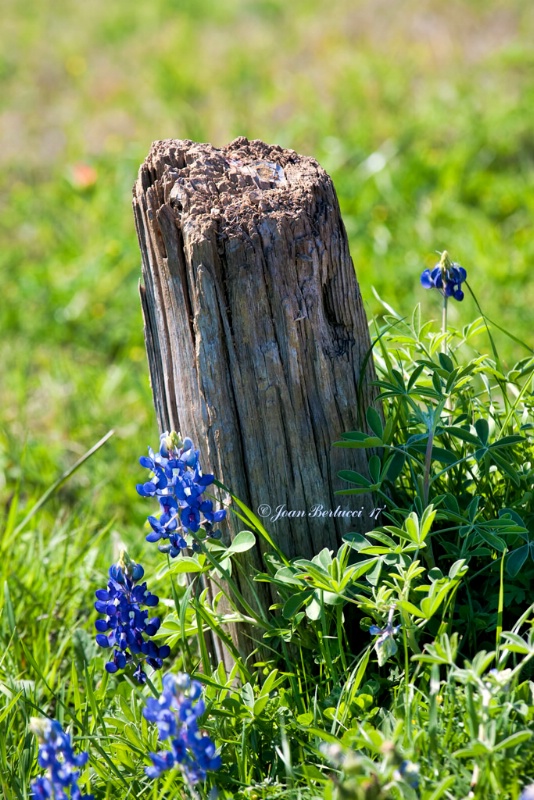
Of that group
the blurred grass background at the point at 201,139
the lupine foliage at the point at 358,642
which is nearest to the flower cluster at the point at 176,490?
the lupine foliage at the point at 358,642

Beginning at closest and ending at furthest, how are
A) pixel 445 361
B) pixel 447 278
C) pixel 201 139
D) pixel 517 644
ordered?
pixel 517 644, pixel 445 361, pixel 447 278, pixel 201 139

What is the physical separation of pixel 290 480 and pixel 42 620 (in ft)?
3.46

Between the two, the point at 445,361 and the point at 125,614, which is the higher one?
the point at 445,361

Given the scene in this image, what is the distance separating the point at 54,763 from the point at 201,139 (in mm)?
5118

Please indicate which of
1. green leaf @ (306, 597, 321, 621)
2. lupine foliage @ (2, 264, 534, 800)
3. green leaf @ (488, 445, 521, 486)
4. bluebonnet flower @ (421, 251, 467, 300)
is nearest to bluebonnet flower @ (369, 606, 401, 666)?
lupine foliage @ (2, 264, 534, 800)

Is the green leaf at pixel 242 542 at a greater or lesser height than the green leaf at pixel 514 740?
greater

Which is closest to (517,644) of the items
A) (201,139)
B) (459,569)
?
(459,569)

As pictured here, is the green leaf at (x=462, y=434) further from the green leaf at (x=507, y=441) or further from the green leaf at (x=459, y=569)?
the green leaf at (x=459, y=569)

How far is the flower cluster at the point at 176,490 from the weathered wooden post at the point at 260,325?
0.64 ft

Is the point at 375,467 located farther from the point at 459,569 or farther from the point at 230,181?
the point at 230,181

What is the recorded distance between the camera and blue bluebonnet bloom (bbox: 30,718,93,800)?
1.49m

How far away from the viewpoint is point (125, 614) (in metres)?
1.93

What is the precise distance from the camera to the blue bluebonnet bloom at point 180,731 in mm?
1530

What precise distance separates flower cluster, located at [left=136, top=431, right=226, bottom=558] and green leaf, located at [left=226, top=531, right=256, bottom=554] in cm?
11
